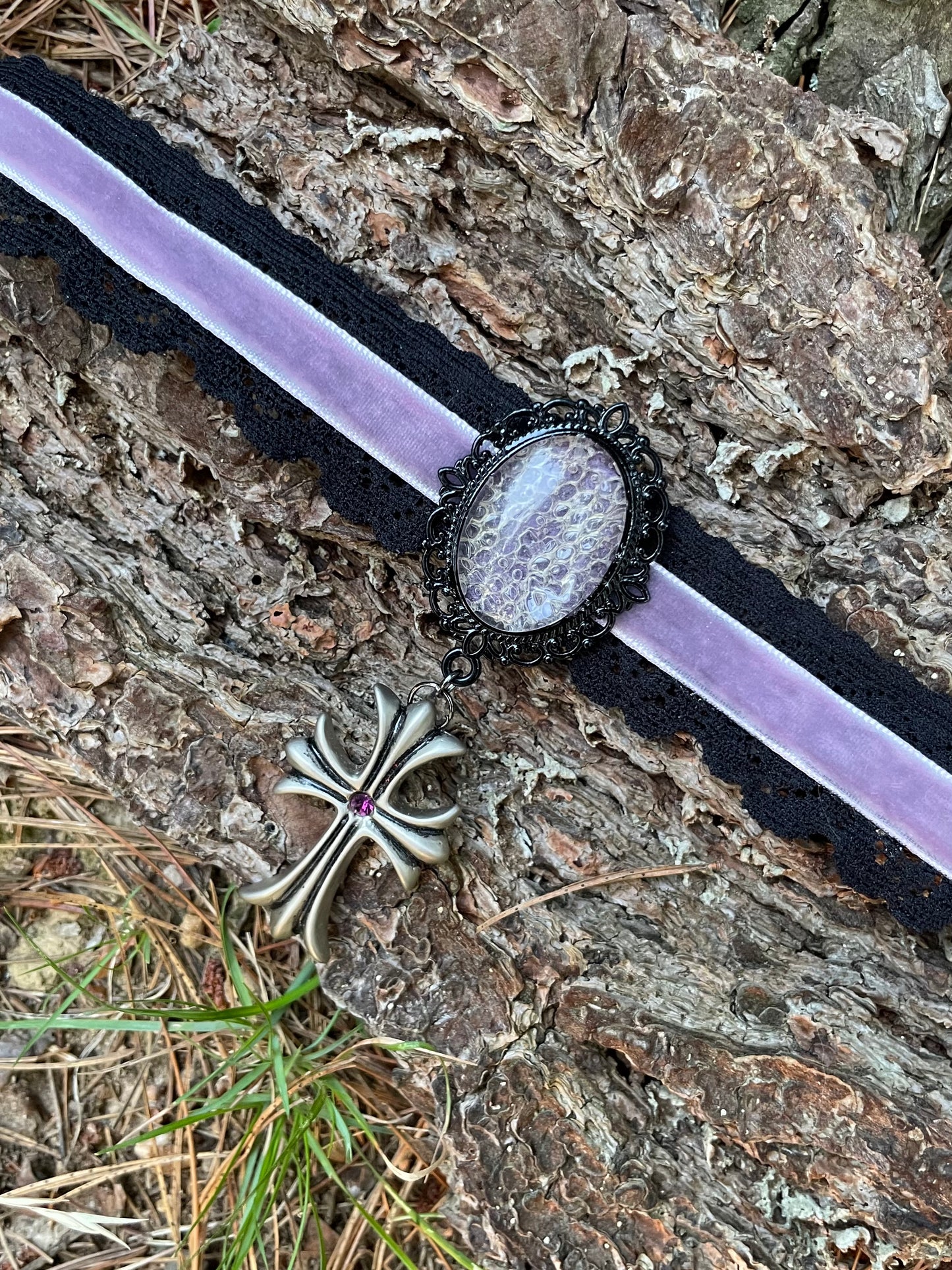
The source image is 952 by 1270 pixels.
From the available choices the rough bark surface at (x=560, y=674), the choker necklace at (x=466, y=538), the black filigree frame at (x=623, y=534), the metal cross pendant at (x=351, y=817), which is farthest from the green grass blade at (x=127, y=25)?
the metal cross pendant at (x=351, y=817)

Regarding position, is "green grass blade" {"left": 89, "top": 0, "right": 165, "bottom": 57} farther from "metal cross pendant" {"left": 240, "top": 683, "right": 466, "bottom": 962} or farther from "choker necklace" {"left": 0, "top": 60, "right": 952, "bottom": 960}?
"metal cross pendant" {"left": 240, "top": 683, "right": 466, "bottom": 962}

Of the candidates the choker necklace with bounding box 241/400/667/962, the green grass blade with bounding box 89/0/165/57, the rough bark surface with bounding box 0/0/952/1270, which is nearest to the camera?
the rough bark surface with bounding box 0/0/952/1270

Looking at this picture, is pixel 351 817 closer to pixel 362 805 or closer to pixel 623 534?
pixel 362 805

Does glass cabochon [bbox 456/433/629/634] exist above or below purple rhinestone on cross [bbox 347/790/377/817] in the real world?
above

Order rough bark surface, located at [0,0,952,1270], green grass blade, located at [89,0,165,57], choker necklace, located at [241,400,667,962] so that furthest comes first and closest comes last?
green grass blade, located at [89,0,165,57]
choker necklace, located at [241,400,667,962]
rough bark surface, located at [0,0,952,1270]

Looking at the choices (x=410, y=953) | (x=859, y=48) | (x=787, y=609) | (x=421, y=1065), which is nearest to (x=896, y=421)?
(x=787, y=609)

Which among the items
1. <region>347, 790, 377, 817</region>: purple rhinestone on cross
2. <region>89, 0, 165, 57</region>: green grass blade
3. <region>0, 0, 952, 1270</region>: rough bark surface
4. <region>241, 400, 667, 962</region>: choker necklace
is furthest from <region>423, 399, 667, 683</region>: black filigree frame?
<region>89, 0, 165, 57</region>: green grass blade

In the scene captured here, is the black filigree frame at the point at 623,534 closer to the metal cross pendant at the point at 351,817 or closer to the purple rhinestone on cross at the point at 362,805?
the metal cross pendant at the point at 351,817
